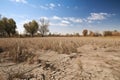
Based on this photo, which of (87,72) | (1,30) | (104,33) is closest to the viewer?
(87,72)

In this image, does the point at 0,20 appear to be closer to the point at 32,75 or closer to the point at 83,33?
the point at 83,33

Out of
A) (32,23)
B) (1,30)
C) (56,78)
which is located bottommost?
(56,78)

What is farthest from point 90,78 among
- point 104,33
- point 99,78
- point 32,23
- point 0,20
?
point 32,23

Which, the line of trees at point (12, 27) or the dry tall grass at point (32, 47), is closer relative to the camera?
the dry tall grass at point (32, 47)

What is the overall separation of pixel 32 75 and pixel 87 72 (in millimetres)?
1541

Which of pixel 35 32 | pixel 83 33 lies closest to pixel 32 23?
pixel 35 32

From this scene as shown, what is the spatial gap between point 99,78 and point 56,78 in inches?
42.9

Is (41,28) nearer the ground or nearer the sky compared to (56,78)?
nearer the sky

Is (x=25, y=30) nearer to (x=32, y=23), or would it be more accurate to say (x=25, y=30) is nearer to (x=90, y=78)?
(x=32, y=23)

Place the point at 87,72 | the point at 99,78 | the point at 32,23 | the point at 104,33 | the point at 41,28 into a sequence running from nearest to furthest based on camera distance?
the point at 99,78 → the point at 87,72 → the point at 104,33 → the point at 32,23 → the point at 41,28

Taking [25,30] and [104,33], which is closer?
[104,33]

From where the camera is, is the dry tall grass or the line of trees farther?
the line of trees

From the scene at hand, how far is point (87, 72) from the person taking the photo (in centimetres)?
354

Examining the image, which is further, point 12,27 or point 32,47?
point 12,27
